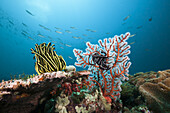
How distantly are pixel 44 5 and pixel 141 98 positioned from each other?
81.1 m

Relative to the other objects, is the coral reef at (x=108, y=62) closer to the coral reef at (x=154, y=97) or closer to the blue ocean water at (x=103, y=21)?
the coral reef at (x=154, y=97)

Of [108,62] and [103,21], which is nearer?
[108,62]

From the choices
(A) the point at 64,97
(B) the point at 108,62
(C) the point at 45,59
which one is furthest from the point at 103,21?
(A) the point at 64,97

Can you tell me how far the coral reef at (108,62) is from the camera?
2.14 metres

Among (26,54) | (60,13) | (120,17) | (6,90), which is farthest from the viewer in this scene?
(26,54)

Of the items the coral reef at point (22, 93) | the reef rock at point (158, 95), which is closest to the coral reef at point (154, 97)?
the reef rock at point (158, 95)

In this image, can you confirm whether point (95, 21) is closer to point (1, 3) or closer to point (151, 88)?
point (1, 3)

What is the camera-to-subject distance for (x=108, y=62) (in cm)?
223

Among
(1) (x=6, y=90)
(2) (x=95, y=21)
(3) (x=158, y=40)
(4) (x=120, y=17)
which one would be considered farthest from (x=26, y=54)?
(3) (x=158, y=40)

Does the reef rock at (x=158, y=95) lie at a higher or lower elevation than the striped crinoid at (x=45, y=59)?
lower

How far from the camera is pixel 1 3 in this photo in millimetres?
55219

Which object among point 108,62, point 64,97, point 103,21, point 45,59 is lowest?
point 64,97

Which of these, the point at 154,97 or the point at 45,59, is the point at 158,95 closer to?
the point at 154,97

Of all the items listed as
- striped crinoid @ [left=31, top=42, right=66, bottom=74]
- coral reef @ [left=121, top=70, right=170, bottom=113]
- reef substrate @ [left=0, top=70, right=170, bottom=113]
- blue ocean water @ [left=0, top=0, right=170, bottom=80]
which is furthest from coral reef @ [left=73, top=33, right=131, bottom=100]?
blue ocean water @ [left=0, top=0, right=170, bottom=80]
